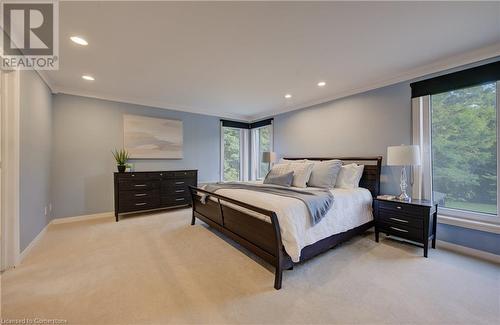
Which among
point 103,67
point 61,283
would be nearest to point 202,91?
point 103,67

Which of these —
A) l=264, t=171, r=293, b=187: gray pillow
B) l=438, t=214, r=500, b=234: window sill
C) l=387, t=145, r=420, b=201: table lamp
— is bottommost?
l=438, t=214, r=500, b=234: window sill

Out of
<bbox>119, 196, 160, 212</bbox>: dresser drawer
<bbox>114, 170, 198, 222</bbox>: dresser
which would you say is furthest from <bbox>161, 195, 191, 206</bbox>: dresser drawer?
<bbox>119, 196, 160, 212</bbox>: dresser drawer

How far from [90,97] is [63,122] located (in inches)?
26.6

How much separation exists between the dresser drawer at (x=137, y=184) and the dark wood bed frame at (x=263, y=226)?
123 centimetres

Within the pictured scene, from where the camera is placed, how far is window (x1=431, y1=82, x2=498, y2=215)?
2.56m

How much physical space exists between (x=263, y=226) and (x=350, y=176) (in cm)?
207

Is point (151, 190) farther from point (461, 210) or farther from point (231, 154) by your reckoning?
point (461, 210)

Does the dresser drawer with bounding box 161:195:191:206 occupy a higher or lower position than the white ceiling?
lower

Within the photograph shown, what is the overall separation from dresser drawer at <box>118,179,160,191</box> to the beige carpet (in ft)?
4.23

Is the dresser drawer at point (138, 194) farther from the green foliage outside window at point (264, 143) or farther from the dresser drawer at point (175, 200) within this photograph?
the green foliage outside window at point (264, 143)

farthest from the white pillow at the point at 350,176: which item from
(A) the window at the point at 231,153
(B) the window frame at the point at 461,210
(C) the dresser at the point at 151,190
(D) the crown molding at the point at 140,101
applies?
(D) the crown molding at the point at 140,101

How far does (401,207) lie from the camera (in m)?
2.79

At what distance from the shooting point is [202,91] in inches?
160

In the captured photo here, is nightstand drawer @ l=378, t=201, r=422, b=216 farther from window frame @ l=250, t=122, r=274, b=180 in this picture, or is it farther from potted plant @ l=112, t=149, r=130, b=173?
potted plant @ l=112, t=149, r=130, b=173
